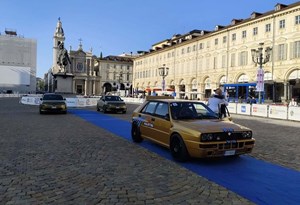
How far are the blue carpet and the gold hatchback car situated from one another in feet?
1.04

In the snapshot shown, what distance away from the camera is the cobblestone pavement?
16.2 feet

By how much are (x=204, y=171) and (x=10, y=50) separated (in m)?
93.7

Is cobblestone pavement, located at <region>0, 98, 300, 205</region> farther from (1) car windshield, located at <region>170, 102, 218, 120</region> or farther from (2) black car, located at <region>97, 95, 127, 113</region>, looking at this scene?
(2) black car, located at <region>97, 95, 127, 113</region>

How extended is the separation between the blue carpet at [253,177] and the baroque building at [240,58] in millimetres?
22545

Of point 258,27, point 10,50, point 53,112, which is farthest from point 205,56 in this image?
point 10,50

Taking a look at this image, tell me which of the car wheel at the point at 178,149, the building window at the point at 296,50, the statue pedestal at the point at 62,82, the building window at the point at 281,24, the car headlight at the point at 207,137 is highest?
the building window at the point at 281,24

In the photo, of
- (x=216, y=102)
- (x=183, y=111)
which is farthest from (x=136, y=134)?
(x=216, y=102)

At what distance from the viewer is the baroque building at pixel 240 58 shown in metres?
44.9

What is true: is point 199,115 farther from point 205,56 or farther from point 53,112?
point 205,56

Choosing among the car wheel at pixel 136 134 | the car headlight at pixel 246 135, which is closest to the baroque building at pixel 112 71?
the car wheel at pixel 136 134

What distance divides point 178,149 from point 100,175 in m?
2.25

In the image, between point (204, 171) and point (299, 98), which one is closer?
point (204, 171)

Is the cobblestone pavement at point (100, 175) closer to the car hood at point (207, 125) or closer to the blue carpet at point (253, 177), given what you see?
the blue carpet at point (253, 177)

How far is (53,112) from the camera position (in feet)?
75.8
